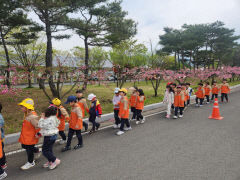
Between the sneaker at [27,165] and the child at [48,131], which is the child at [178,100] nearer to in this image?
the child at [48,131]

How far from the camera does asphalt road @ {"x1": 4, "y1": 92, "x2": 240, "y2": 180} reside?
3.01 m

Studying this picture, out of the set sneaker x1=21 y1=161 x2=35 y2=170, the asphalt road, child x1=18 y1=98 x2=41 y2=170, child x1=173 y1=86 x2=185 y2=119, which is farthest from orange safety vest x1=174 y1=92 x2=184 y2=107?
sneaker x1=21 y1=161 x2=35 y2=170

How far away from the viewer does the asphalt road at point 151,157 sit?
3.01 metres

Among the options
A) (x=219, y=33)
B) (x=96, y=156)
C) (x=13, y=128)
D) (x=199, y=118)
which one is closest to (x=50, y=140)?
(x=96, y=156)

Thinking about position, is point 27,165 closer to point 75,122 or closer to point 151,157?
point 75,122

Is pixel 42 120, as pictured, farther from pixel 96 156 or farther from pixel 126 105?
pixel 126 105

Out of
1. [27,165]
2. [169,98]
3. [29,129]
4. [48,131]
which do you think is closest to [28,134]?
[29,129]

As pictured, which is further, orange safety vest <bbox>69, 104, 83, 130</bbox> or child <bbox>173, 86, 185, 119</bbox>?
child <bbox>173, 86, 185, 119</bbox>

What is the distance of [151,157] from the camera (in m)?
3.63

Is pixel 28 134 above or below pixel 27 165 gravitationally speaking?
above

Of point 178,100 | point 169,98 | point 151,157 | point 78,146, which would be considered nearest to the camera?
point 151,157

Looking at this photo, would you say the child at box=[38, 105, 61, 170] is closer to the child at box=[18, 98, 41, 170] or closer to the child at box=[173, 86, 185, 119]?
the child at box=[18, 98, 41, 170]

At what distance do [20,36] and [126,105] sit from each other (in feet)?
29.6

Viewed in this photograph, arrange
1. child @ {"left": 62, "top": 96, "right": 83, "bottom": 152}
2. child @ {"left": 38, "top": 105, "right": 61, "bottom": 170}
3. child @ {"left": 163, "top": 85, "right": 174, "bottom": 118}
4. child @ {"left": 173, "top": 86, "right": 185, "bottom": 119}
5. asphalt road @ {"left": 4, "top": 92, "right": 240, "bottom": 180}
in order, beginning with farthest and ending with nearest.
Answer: child @ {"left": 163, "top": 85, "right": 174, "bottom": 118}
child @ {"left": 173, "top": 86, "right": 185, "bottom": 119}
child @ {"left": 62, "top": 96, "right": 83, "bottom": 152}
child @ {"left": 38, "top": 105, "right": 61, "bottom": 170}
asphalt road @ {"left": 4, "top": 92, "right": 240, "bottom": 180}
